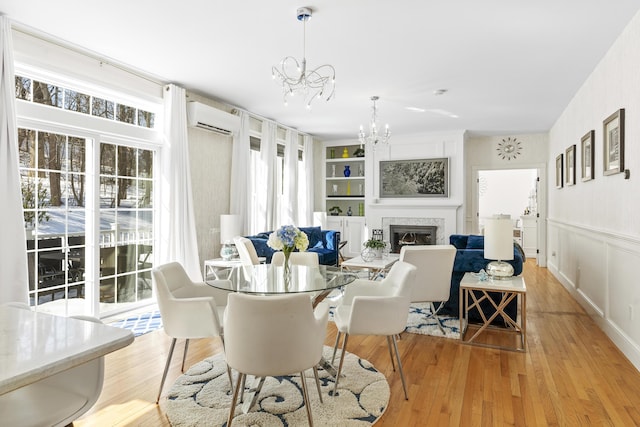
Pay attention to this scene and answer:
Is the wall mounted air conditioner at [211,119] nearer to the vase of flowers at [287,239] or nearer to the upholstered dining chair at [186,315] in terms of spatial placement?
the vase of flowers at [287,239]

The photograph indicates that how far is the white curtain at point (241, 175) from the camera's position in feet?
19.1

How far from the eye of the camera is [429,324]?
13.0 feet

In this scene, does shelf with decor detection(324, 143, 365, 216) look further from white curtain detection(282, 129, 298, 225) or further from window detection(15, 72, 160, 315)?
window detection(15, 72, 160, 315)

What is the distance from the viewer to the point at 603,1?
2.87m

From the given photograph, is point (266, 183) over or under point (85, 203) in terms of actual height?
over

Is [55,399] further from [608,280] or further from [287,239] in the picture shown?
[608,280]

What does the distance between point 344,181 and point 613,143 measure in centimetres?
610

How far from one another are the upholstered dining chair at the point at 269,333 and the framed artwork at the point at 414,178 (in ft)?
21.3

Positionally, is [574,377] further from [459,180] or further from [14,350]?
[459,180]

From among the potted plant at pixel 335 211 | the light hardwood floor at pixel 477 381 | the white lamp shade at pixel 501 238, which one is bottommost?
the light hardwood floor at pixel 477 381

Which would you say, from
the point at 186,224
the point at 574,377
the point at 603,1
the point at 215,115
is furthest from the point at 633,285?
the point at 215,115

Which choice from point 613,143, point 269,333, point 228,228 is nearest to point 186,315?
point 269,333

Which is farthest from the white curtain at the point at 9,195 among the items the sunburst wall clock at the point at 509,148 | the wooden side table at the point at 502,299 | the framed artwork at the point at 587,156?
the sunburst wall clock at the point at 509,148

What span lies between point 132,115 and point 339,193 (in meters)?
5.50
